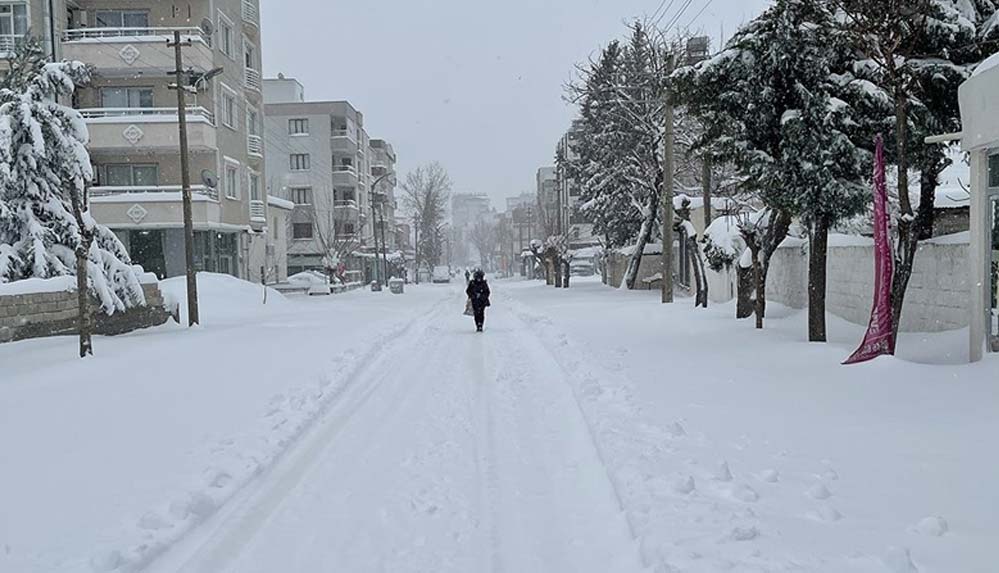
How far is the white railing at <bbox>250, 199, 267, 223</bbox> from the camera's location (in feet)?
117

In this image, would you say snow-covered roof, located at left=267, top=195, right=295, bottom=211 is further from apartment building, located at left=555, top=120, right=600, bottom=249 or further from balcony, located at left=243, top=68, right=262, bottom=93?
apartment building, located at left=555, top=120, right=600, bottom=249

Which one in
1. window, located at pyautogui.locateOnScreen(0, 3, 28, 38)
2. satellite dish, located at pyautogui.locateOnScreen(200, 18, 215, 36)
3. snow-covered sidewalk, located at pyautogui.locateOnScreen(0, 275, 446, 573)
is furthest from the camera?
satellite dish, located at pyautogui.locateOnScreen(200, 18, 215, 36)

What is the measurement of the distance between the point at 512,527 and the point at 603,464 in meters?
1.51

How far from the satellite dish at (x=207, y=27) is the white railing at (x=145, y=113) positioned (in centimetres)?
365

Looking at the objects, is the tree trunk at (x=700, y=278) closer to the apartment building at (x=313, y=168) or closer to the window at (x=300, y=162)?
the apartment building at (x=313, y=168)

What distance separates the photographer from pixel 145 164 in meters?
30.4

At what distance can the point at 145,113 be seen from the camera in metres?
29.4

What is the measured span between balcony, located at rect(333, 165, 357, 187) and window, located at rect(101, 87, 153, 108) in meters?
34.5

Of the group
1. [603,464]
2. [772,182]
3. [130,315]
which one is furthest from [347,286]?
[603,464]

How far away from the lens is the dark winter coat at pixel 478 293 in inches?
696

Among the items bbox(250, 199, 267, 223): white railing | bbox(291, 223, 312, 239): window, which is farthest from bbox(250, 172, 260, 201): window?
bbox(291, 223, 312, 239): window

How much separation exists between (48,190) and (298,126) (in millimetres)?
48837

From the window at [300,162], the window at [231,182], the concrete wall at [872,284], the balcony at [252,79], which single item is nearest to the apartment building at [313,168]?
the window at [300,162]

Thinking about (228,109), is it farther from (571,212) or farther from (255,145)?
(571,212)
